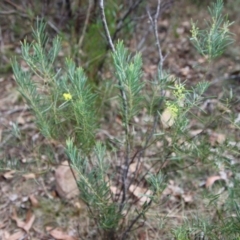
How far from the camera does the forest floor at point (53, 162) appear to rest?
2172 mm

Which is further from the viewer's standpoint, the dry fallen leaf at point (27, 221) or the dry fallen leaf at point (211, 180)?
the dry fallen leaf at point (211, 180)

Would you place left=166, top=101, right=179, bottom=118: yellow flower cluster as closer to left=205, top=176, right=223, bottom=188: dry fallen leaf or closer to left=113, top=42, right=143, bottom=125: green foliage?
left=113, top=42, right=143, bottom=125: green foliage

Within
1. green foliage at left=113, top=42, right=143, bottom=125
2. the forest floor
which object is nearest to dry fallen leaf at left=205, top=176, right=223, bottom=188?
the forest floor

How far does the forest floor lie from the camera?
2172 millimetres

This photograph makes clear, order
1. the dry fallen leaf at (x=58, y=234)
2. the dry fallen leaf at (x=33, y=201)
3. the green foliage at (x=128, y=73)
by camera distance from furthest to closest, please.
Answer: the dry fallen leaf at (x=33, y=201) < the dry fallen leaf at (x=58, y=234) < the green foliage at (x=128, y=73)

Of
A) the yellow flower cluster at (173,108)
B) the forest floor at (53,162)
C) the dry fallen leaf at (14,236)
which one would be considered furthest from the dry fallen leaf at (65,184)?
the yellow flower cluster at (173,108)

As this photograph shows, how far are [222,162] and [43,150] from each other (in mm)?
1105

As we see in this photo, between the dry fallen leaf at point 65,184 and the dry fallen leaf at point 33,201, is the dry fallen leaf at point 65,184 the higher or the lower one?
the higher one

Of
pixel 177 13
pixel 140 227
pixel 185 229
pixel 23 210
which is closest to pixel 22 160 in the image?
pixel 23 210

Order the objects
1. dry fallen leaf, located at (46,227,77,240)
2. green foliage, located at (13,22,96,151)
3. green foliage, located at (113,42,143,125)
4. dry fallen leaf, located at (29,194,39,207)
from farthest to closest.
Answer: dry fallen leaf, located at (29,194,39,207) → dry fallen leaf, located at (46,227,77,240) → green foliage, located at (13,22,96,151) → green foliage, located at (113,42,143,125)

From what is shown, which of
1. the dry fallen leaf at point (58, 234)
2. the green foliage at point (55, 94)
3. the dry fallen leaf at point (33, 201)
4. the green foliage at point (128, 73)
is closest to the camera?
the green foliage at point (128, 73)

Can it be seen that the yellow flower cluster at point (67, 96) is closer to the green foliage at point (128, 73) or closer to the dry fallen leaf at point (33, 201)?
the green foliage at point (128, 73)

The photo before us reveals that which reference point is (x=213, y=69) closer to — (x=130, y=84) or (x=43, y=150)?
(x=43, y=150)

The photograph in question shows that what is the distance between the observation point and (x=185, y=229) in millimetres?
1600
